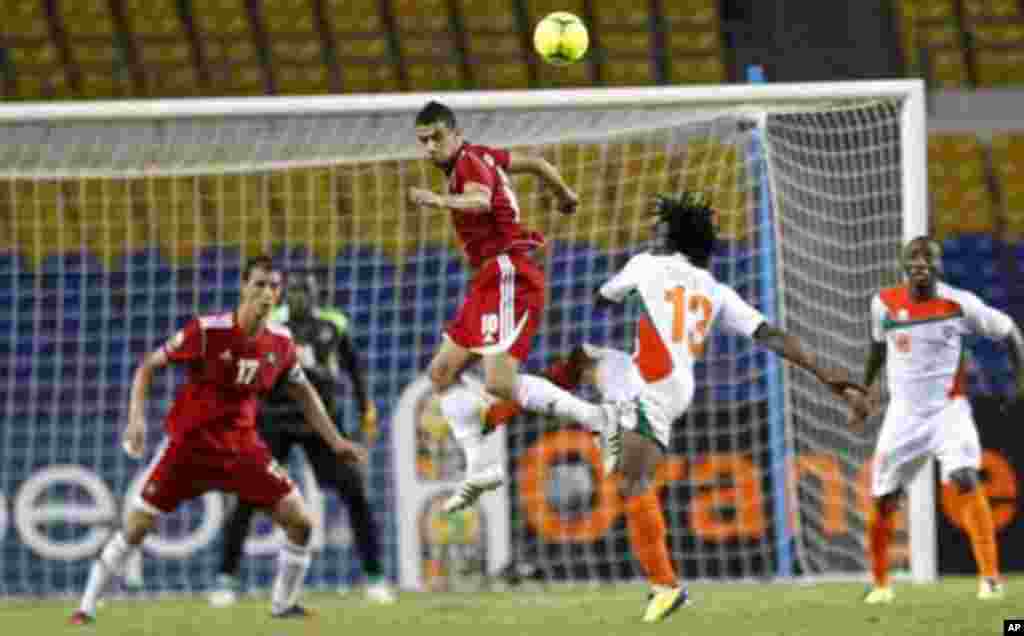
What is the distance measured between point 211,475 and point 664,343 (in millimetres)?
2376

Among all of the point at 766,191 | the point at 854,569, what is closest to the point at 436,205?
the point at 766,191

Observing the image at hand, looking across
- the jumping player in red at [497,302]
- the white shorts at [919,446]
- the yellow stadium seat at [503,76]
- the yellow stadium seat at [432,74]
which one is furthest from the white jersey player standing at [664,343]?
the yellow stadium seat at [432,74]

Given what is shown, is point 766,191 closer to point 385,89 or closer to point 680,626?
point 680,626

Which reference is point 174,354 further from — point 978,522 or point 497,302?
point 978,522

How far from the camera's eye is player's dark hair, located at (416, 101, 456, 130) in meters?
8.76

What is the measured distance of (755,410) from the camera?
13.2 metres

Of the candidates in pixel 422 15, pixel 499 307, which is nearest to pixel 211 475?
pixel 499 307

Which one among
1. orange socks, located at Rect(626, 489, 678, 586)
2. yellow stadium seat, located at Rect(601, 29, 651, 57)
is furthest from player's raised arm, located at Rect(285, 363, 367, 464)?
yellow stadium seat, located at Rect(601, 29, 651, 57)

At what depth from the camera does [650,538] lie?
8.23m

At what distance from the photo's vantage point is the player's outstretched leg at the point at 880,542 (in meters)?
10.0

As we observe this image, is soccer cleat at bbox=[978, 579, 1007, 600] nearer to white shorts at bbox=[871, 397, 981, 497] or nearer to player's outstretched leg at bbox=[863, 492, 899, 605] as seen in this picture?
player's outstretched leg at bbox=[863, 492, 899, 605]

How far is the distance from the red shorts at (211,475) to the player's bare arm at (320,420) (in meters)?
0.26

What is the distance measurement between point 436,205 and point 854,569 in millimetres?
5920

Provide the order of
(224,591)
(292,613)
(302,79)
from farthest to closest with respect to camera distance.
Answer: (302,79)
(224,591)
(292,613)
